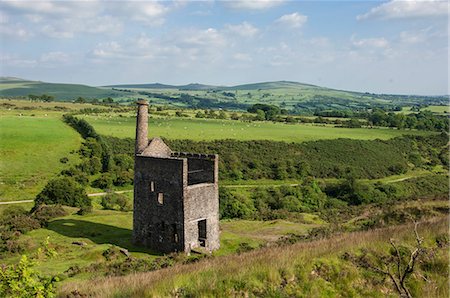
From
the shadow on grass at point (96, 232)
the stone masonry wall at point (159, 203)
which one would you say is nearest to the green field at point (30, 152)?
the shadow on grass at point (96, 232)

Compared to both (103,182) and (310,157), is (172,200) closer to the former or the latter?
(103,182)

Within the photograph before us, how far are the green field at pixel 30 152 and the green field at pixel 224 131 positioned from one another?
37.9 ft

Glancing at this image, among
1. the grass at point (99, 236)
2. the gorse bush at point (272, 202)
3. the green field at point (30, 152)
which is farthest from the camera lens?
the green field at point (30, 152)

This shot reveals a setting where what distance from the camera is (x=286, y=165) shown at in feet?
273

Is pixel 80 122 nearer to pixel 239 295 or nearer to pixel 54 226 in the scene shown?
pixel 54 226

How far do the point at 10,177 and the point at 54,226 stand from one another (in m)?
28.0

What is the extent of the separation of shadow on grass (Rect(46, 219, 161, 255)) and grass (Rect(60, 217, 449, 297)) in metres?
22.3

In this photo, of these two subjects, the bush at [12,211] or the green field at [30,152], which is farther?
the green field at [30,152]

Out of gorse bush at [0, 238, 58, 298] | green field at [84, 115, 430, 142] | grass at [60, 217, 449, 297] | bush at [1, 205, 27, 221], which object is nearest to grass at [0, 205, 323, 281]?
bush at [1, 205, 27, 221]

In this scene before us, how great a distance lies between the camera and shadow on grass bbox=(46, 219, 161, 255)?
3394 centimetres

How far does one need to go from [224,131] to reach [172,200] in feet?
241

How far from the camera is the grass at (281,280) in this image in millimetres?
9445

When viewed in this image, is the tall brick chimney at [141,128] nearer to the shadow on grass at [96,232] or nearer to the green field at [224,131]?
the shadow on grass at [96,232]

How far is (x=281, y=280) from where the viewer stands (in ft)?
32.6
